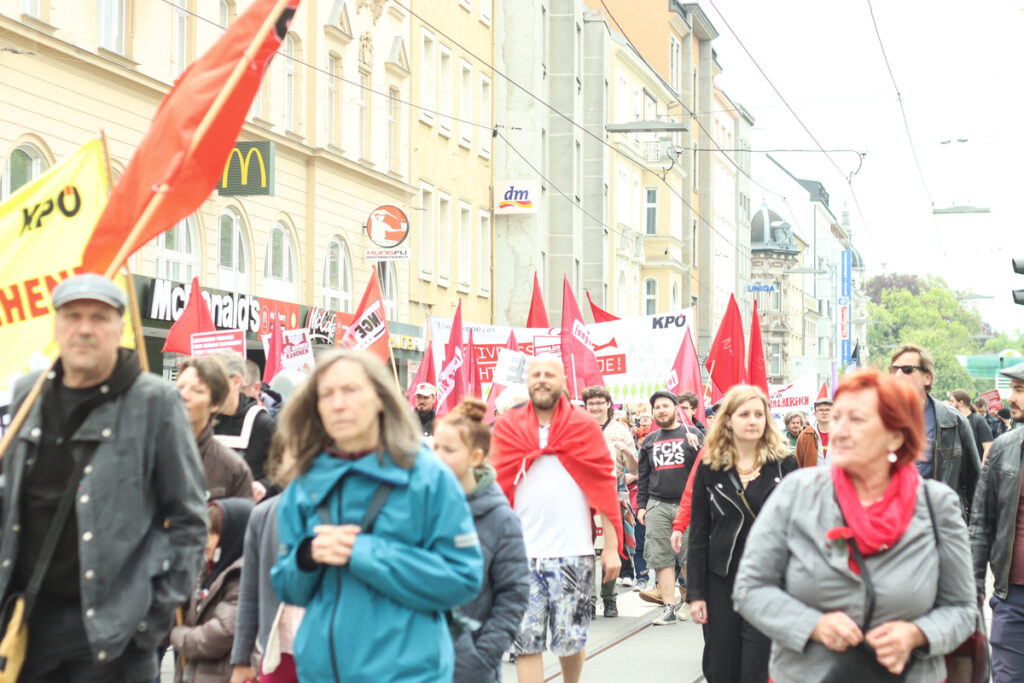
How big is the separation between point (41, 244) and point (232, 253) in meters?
20.3

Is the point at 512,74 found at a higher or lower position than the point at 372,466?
higher

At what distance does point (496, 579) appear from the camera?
6.60 metres

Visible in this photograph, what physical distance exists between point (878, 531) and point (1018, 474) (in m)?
2.93

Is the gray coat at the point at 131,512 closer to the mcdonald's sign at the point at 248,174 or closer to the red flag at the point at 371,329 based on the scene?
the red flag at the point at 371,329

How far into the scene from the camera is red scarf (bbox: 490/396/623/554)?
9.36m

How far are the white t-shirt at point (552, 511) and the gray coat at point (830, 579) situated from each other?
4275mm

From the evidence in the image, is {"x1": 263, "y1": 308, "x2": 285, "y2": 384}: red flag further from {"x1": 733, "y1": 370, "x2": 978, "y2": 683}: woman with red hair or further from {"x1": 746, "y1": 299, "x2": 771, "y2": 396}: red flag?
{"x1": 733, "y1": 370, "x2": 978, "y2": 683}: woman with red hair

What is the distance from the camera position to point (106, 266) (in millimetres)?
5902

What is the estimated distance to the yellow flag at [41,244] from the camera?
22.9 feet

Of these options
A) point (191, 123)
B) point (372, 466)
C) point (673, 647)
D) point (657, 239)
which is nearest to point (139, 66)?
point (673, 647)

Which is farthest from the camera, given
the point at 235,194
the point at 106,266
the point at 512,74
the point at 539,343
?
the point at 512,74

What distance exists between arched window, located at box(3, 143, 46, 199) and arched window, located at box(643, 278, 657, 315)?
134 feet

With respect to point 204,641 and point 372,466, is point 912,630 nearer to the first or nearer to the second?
point 372,466

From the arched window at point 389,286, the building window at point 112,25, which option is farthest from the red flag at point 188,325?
the arched window at point 389,286
